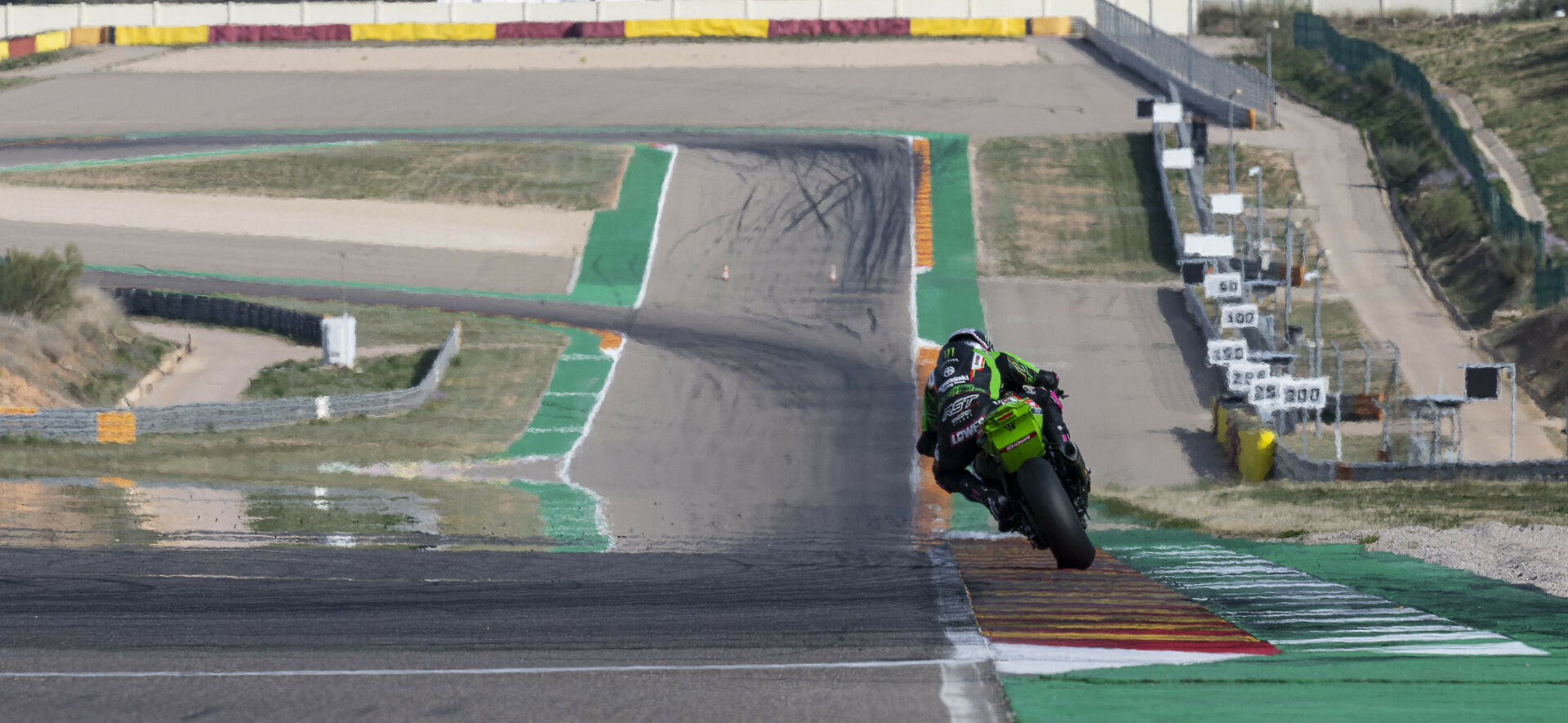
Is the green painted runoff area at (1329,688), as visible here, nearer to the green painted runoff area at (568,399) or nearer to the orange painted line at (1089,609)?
the orange painted line at (1089,609)

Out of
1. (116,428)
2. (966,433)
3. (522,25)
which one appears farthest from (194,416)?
(522,25)

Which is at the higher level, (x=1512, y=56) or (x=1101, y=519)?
(x=1512, y=56)

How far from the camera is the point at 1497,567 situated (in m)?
12.5

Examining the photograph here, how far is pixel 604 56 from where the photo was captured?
85188 millimetres

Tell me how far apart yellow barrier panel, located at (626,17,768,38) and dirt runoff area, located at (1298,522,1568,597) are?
77671mm

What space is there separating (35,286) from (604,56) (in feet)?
169

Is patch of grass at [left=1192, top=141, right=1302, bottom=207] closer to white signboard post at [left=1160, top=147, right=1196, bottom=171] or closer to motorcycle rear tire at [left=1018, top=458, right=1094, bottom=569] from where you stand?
white signboard post at [left=1160, top=147, right=1196, bottom=171]

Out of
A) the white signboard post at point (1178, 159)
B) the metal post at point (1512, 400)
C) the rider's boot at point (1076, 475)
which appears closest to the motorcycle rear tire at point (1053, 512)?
the rider's boot at point (1076, 475)

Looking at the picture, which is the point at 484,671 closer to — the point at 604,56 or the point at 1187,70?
the point at 1187,70

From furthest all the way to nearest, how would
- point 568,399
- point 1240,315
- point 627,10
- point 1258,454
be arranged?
point 627,10 < point 1240,315 < point 568,399 < point 1258,454

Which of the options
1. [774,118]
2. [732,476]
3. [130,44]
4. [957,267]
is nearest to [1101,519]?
[732,476]

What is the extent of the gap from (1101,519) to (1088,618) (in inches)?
389

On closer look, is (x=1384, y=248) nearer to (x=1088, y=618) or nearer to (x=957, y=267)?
(x=957, y=267)

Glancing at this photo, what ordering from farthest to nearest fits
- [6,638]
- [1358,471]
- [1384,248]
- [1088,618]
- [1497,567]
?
[1384,248]
[1358,471]
[1497,567]
[1088,618]
[6,638]
